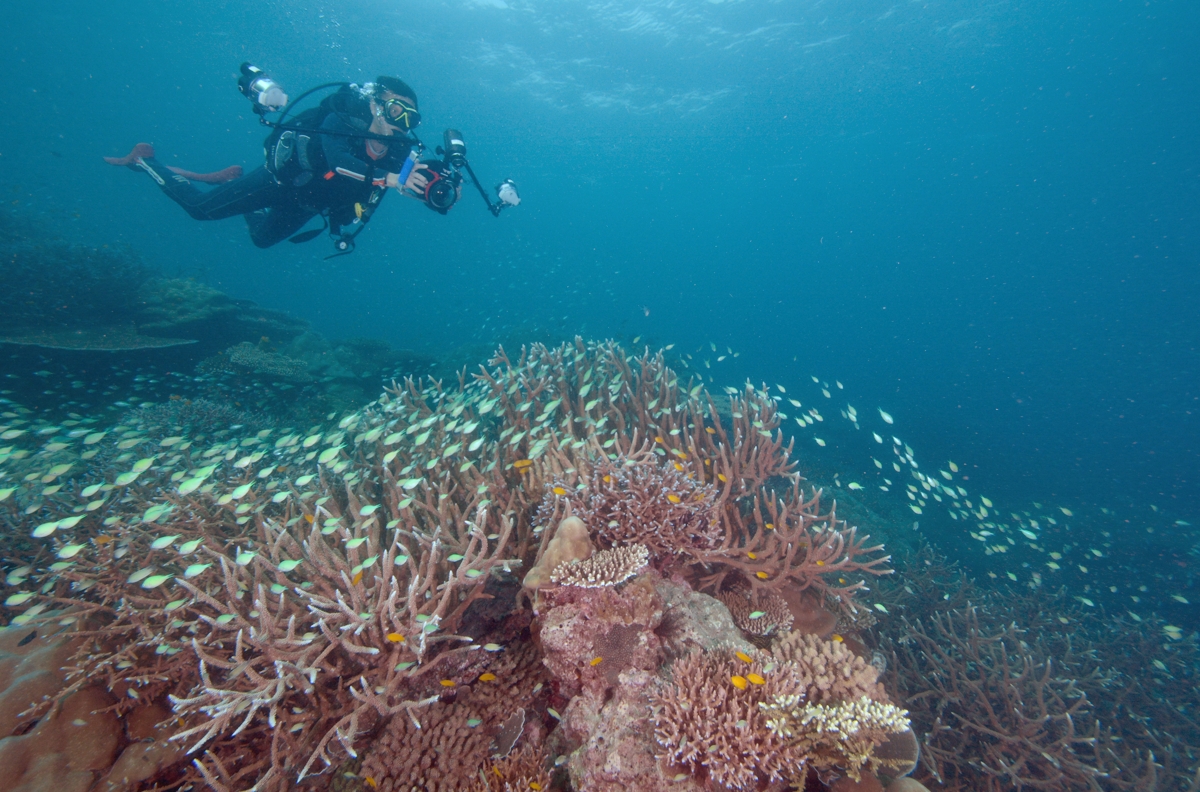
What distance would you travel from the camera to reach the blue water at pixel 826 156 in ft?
107

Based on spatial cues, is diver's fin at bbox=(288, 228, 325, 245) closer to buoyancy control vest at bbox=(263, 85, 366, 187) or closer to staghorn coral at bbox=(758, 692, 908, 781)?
buoyancy control vest at bbox=(263, 85, 366, 187)

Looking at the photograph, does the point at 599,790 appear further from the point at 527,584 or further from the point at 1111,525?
the point at 1111,525

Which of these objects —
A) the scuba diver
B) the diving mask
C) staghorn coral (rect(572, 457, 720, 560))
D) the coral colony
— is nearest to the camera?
the coral colony

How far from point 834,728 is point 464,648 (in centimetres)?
243

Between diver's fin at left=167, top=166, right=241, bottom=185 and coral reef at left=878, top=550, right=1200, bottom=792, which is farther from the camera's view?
diver's fin at left=167, top=166, right=241, bottom=185

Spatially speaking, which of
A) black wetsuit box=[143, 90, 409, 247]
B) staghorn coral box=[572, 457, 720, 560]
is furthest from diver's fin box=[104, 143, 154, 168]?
staghorn coral box=[572, 457, 720, 560]

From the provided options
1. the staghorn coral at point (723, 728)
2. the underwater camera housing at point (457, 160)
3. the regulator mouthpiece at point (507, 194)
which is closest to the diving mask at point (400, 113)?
the underwater camera housing at point (457, 160)

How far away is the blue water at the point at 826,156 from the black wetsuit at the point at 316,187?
11502mm

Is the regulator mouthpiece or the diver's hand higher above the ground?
the regulator mouthpiece

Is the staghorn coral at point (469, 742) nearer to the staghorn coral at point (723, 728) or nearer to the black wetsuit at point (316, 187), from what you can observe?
the staghorn coral at point (723, 728)

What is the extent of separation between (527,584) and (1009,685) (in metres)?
6.79

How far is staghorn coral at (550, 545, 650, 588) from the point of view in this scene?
9.86 ft

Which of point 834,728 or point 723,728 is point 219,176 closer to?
point 723,728

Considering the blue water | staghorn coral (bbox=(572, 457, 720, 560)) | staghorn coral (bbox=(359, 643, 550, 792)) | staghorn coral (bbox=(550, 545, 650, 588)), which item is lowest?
staghorn coral (bbox=(359, 643, 550, 792))
